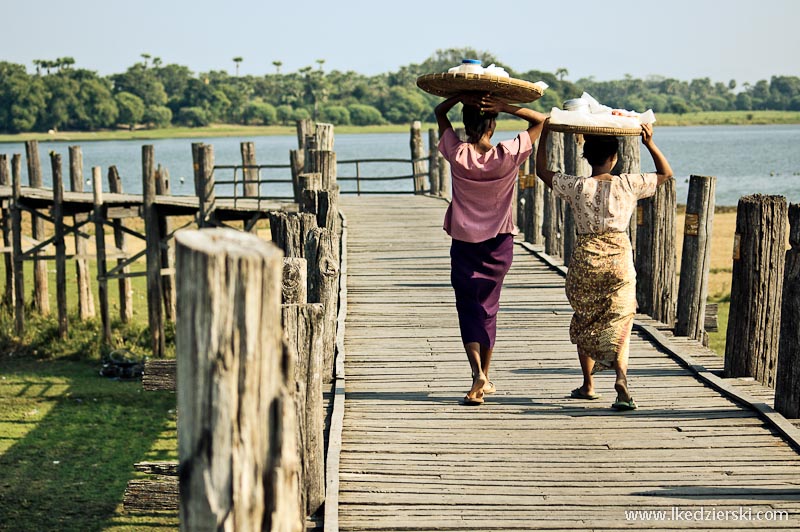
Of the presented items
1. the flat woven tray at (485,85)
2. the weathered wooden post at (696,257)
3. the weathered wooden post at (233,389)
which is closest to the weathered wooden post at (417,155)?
the weathered wooden post at (696,257)

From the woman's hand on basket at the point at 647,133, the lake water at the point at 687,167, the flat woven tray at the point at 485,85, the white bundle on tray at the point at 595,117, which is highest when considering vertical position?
the flat woven tray at the point at 485,85

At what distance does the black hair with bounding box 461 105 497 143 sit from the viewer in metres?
6.00

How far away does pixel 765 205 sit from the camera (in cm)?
678

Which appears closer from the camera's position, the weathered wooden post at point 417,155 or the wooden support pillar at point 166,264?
the wooden support pillar at point 166,264

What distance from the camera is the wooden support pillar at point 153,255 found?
17969 millimetres

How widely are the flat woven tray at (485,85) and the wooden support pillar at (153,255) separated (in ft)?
41.6

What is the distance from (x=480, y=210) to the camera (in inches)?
242

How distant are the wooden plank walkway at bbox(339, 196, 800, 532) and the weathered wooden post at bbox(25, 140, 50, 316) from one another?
1424 centimetres

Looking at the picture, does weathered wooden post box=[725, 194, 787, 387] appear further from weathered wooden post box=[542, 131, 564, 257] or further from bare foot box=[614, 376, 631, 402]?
A: weathered wooden post box=[542, 131, 564, 257]

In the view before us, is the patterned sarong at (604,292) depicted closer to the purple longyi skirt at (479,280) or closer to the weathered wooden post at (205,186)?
the purple longyi skirt at (479,280)

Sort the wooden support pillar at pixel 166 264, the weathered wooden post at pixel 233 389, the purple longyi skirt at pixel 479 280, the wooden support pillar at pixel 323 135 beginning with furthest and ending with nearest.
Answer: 1. the wooden support pillar at pixel 166 264
2. the wooden support pillar at pixel 323 135
3. the purple longyi skirt at pixel 479 280
4. the weathered wooden post at pixel 233 389

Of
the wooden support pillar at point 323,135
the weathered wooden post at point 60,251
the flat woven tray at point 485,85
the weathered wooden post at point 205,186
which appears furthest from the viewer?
the weathered wooden post at point 60,251

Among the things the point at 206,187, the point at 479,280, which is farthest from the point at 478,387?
the point at 206,187

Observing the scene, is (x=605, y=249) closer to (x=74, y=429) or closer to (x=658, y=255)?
(x=658, y=255)
